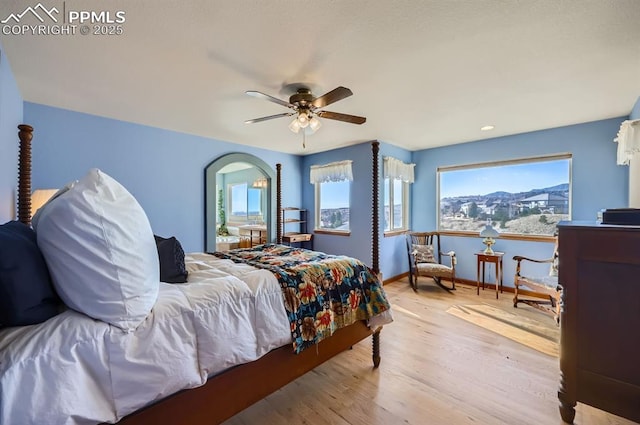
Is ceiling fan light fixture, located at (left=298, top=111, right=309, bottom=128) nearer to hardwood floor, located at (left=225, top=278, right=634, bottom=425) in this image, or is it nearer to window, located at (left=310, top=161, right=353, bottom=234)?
hardwood floor, located at (left=225, top=278, right=634, bottom=425)

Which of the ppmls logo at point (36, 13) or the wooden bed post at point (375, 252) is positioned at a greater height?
the ppmls logo at point (36, 13)

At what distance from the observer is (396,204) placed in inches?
200

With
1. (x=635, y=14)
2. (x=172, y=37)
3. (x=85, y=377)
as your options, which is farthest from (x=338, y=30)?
(x=85, y=377)

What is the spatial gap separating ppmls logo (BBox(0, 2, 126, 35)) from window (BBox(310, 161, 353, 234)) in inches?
141

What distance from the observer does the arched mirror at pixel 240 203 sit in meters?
4.17

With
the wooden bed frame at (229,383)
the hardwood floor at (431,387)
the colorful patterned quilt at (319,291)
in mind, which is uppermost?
the colorful patterned quilt at (319,291)

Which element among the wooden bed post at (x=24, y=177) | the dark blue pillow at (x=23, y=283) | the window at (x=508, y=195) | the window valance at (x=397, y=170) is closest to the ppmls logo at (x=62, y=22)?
the wooden bed post at (x=24, y=177)

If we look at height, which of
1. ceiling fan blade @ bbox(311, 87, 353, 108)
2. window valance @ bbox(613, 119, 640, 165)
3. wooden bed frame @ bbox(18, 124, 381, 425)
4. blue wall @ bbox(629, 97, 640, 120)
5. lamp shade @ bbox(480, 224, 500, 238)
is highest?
blue wall @ bbox(629, 97, 640, 120)

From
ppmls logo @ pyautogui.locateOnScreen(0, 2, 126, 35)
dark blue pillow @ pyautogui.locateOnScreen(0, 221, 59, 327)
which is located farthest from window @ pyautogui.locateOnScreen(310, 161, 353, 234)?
dark blue pillow @ pyautogui.locateOnScreen(0, 221, 59, 327)

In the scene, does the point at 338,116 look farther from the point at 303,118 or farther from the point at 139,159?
the point at 139,159

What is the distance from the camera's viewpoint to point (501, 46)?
186 centimetres

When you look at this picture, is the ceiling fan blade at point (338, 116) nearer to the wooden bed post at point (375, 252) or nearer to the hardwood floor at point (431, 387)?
the wooden bed post at point (375, 252)

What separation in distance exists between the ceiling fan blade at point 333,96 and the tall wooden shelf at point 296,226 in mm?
3114

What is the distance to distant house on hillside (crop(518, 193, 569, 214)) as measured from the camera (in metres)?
3.82
